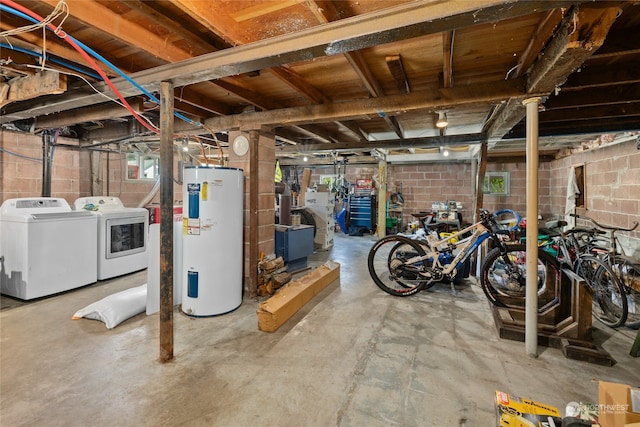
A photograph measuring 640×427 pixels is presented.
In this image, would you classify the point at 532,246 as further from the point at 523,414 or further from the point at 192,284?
the point at 192,284

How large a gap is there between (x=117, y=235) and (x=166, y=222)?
245 centimetres

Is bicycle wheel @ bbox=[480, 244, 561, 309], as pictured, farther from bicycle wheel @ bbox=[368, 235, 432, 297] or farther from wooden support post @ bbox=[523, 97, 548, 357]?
bicycle wheel @ bbox=[368, 235, 432, 297]

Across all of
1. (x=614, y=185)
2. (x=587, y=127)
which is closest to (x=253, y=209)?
(x=587, y=127)

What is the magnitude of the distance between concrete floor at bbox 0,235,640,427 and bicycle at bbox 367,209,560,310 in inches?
15.5

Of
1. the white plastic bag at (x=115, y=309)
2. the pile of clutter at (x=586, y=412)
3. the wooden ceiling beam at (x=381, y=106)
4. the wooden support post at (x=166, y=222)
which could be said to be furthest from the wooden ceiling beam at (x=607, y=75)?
the white plastic bag at (x=115, y=309)

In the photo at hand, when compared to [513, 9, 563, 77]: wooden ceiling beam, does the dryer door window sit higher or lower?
lower

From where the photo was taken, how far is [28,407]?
154 centimetres

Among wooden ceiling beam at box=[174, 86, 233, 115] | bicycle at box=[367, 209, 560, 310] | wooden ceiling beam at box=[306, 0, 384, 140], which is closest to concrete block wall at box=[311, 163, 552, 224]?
bicycle at box=[367, 209, 560, 310]

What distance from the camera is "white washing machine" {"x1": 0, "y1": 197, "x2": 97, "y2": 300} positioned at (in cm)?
290

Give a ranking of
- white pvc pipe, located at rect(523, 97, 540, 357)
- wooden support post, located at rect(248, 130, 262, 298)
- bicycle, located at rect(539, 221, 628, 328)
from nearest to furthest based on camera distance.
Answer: white pvc pipe, located at rect(523, 97, 540, 357), bicycle, located at rect(539, 221, 628, 328), wooden support post, located at rect(248, 130, 262, 298)

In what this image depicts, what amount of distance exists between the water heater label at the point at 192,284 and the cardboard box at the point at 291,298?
0.64 m

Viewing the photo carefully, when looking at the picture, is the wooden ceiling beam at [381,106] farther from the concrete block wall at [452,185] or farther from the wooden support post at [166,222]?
the concrete block wall at [452,185]

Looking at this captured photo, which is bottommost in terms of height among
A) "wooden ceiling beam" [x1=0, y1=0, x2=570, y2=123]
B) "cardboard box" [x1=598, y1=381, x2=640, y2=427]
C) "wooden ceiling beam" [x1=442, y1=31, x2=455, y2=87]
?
"cardboard box" [x1=598, y1=381, x2=640, y2=427]

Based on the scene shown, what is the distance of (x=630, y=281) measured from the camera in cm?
268
